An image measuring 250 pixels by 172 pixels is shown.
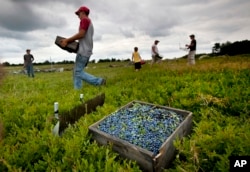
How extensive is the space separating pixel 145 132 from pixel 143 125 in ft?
0.90

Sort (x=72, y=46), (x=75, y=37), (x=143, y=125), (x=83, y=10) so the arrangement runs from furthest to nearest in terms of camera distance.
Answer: (x=72, y=46), (x=83, y=10), (x=75, y=37), (x=143, y=125)

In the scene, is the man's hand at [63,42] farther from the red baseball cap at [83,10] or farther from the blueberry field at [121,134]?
the blueberry field at [121,134]

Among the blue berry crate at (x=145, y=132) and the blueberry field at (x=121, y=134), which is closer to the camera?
the blueberry field at (x=121, y=134)

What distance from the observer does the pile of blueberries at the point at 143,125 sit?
3.59m

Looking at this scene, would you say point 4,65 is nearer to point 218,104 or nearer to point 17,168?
point 17,168

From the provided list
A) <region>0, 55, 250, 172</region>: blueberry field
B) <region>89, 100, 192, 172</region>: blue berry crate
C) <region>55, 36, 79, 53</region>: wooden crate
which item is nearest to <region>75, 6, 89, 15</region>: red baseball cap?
<region>55, 36, 79, 53</region>: wooden crate

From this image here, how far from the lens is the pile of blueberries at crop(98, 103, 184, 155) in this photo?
11.8 feet

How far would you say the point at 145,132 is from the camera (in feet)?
12.6

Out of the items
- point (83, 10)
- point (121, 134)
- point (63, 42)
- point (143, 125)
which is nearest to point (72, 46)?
point (63, 42)

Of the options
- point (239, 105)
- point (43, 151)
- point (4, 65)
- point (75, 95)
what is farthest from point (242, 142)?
point (75, 95)

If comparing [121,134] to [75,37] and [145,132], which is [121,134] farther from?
[75,37]

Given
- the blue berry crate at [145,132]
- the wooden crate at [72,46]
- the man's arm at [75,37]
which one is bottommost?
the blue berry crate at [145,132]

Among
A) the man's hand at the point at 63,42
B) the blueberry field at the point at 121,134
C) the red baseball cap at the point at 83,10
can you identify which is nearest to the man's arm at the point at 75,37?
the man's hand at the point at 63,42

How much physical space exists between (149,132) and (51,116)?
2.16 meters
